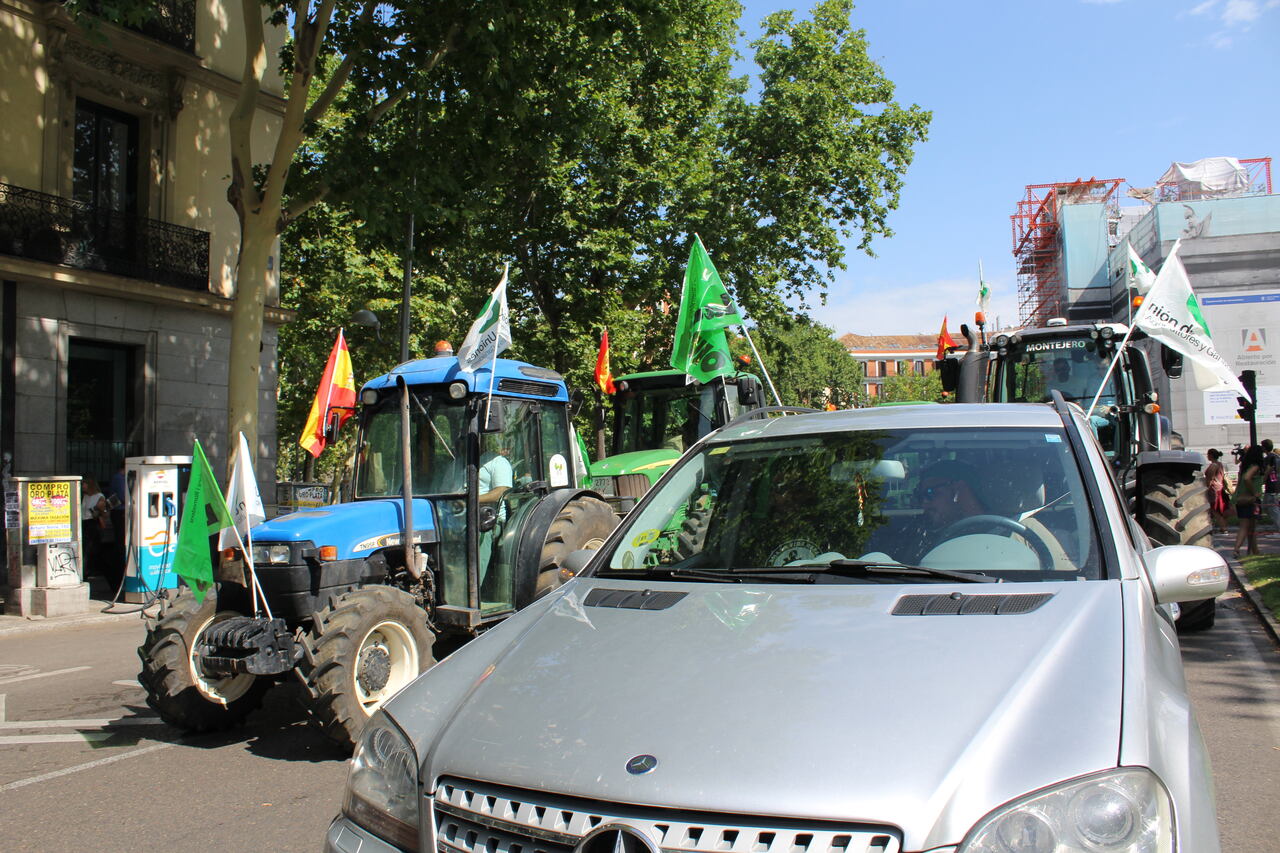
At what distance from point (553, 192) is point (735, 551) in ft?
68.4

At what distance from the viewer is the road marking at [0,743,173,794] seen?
17.3 feet

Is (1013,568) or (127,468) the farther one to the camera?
(127,468)

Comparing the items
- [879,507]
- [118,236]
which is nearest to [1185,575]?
[879,507]

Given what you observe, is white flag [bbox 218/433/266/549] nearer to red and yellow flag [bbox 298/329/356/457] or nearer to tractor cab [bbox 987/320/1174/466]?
tractor cab [bbox 987/320/1174/466]

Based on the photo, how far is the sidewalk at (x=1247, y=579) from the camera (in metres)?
9.12

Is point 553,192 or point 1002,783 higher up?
point 553,192

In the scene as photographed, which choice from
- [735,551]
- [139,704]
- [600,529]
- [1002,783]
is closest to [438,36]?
[600,529]

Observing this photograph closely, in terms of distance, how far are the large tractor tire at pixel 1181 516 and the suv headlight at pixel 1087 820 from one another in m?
7.29

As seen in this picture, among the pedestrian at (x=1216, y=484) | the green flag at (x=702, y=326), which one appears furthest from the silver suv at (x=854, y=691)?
the pedestrian at (x=1216, y=484)

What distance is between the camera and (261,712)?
679cm

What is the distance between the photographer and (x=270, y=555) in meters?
6.12

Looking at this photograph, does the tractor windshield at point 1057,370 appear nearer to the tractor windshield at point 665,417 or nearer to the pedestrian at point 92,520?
the tractor windshield at point 665,417

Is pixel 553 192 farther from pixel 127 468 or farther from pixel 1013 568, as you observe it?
pixel 1013 568

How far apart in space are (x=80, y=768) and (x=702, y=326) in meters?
6.48
